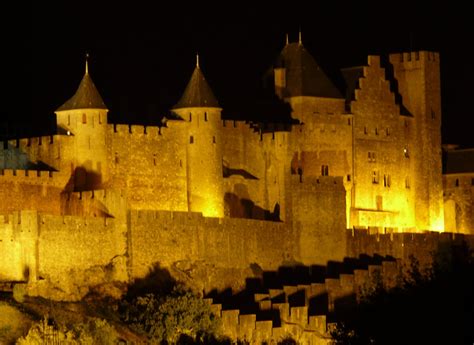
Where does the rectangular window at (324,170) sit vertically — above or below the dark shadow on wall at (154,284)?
above

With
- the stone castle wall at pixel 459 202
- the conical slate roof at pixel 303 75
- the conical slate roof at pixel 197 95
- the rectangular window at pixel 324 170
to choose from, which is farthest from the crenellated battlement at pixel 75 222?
the stone castle wall at pixel 459 202

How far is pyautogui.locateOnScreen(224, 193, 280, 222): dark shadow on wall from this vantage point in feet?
319

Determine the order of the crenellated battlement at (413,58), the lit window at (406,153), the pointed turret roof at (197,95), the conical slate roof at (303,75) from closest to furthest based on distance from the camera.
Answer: the pointed turret roof at (197,95) < the conical slate roof at (303,75) < the lit window at (406,153) < the crenellated battlement at (413,58)

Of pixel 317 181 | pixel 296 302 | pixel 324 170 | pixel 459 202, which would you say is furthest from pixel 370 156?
pixel 296 302

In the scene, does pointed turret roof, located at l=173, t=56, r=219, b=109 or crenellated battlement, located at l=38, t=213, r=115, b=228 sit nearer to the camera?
crenellated battlement, located at l=38, t=213, r=115, b=228

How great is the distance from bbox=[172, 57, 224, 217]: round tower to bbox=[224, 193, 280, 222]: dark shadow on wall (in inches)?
67.6

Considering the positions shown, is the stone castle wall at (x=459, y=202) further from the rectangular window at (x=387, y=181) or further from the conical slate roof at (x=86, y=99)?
the conical slate roof at (x=86, y=99)

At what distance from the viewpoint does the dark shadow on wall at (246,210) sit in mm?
97188

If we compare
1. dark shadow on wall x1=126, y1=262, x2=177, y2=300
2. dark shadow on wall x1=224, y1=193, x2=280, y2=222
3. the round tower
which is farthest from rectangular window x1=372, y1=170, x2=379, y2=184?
dark shadow on wall x1=126, y1=262, x2=177, y2=300

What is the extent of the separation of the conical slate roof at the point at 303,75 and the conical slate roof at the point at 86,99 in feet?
37.5

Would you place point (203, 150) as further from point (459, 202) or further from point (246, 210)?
point (459, 202)

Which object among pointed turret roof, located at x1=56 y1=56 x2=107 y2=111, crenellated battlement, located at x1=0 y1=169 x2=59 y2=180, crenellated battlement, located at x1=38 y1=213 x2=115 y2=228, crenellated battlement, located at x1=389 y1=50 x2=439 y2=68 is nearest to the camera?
crenellated battlement, located at x1=38 y1=213 x2=115 y2=228

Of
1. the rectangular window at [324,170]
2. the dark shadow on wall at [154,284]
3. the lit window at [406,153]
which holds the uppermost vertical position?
the lit window at [406,153]

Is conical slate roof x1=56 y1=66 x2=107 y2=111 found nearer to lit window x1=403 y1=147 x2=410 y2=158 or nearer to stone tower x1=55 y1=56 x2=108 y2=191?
stone tower x1=55 y1=56 x2=108 y2=191
